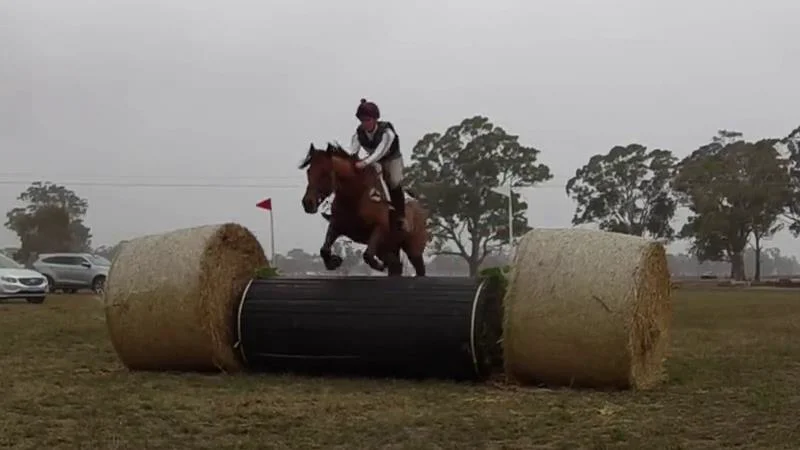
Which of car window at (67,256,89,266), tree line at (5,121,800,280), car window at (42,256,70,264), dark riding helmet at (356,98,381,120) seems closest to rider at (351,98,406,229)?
dark riding helmet at (356,98,381,120)

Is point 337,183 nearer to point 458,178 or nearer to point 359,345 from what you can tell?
point 359,345

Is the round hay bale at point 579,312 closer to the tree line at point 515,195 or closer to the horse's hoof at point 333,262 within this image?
the horse's hoof at point 333,262

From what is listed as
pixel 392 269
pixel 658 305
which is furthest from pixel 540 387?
pixel 392 269

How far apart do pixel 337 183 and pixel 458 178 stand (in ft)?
179

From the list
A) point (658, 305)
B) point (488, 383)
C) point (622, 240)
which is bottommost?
point (488, 383)

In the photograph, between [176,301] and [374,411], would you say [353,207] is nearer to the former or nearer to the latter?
[176,301]

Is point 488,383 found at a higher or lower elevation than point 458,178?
lower

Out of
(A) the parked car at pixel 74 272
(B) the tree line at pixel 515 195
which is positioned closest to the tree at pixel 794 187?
(B) the tree line at pixel 515 195

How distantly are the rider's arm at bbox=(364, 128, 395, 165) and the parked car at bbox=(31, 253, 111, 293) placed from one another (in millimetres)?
26359

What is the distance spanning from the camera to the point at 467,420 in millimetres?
7031

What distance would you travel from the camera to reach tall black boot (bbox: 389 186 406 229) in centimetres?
1007

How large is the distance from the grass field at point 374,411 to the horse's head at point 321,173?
1.61 meters

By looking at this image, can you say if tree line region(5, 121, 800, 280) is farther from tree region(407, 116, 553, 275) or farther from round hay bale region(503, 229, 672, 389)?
round hay bale region(503, 229, 672, 389)

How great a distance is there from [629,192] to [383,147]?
6484 cm
